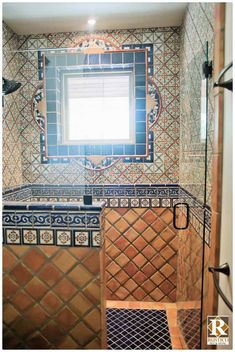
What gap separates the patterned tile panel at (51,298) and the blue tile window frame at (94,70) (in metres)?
1.38

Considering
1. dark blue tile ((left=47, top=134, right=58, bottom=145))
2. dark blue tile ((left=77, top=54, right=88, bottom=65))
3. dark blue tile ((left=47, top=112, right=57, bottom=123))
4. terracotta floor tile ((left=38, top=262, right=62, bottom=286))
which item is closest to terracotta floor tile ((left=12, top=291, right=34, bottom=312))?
terracotta floor tile ((left=38, top=262, right=62, bottom=286))

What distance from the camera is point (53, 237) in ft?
5.09

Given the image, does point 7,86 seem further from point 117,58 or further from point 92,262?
point 92,262

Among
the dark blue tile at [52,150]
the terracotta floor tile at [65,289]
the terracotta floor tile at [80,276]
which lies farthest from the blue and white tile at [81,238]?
the dark blue tile at [52,150]

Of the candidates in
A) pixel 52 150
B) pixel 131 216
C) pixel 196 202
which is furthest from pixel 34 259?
pixel 52 150

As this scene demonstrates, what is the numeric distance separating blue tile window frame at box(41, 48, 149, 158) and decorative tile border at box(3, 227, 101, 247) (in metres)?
1.30

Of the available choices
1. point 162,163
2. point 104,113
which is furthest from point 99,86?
point 162,163

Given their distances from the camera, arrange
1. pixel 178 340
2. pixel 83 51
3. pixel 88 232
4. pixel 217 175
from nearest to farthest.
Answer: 1. pixel 217 175
2. pixel 88 232
3. pixel 178 340
4. pixel 83 51

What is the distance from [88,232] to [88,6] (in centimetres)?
191

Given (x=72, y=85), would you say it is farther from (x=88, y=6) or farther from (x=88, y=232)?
(x=88, y=232)

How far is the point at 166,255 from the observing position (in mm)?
2707

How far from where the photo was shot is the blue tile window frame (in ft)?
8.56

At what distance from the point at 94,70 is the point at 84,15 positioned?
47 cm

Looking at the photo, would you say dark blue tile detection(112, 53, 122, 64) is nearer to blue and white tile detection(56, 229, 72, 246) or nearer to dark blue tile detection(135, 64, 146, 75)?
dark blue tile detection(135, 64, 146, 75)
